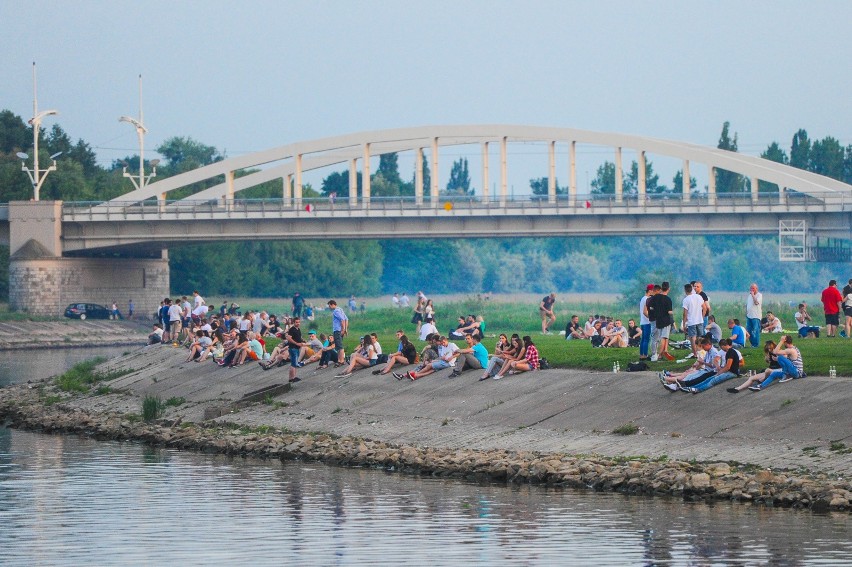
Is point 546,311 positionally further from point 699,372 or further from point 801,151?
point 801,151

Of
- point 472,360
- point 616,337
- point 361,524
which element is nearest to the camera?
point 361,524

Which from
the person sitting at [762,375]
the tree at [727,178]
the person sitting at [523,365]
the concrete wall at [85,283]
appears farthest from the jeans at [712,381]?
the tree at [727,178]

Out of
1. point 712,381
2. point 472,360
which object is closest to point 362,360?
point 472,360

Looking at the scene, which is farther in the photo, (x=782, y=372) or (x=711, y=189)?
(x=711, y=189)

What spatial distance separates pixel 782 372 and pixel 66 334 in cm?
6186

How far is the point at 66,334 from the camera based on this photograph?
8350cm

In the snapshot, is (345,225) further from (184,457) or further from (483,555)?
(483,555)

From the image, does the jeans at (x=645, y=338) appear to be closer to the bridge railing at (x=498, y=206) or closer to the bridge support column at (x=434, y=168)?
the bridge railing at (x=498, y=206)

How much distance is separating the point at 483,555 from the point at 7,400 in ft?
92.0

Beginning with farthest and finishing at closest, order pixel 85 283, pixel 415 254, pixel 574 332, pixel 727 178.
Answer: pixel 415 254
pixel 727 178
pixel 85 283
pixel 574 332

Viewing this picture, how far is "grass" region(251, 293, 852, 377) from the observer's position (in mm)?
31109

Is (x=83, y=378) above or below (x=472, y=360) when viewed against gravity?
below

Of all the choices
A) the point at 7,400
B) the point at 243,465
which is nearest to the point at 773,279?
the point at 7,400

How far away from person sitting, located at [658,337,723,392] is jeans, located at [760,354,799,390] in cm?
118
